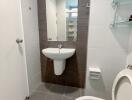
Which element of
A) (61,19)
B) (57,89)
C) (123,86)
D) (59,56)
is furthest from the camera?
(57,89)

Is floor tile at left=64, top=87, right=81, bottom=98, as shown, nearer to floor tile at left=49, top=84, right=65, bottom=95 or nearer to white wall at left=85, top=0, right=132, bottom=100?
floor tile at left=49, top=84, right=65, bottom=95

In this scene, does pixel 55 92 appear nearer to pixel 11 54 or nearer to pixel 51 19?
pixel 11 54

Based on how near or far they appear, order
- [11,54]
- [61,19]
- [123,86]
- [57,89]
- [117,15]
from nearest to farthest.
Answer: [123,86] → [117,15] → [11,54] → [61,19] → [57,89]

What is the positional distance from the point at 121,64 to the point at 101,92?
450mm

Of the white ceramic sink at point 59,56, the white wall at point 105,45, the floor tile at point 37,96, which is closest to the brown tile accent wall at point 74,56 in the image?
the white ceramic sink at point 59,56

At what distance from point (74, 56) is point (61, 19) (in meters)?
0.72

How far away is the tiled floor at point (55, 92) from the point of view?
187 cm

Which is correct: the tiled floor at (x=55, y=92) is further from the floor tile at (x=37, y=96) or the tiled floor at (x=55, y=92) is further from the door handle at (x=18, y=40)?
the door handle at (x=18, y=40)

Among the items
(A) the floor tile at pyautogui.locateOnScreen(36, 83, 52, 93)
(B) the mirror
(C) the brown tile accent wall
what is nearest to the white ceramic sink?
(C) the brown tile accent wall

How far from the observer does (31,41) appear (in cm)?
186

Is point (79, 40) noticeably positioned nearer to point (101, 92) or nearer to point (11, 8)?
point (101, 92)

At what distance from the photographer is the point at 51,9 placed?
6.58ft

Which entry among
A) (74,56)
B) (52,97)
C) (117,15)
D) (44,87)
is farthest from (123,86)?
(44,87)

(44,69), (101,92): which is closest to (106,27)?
(101,92)
